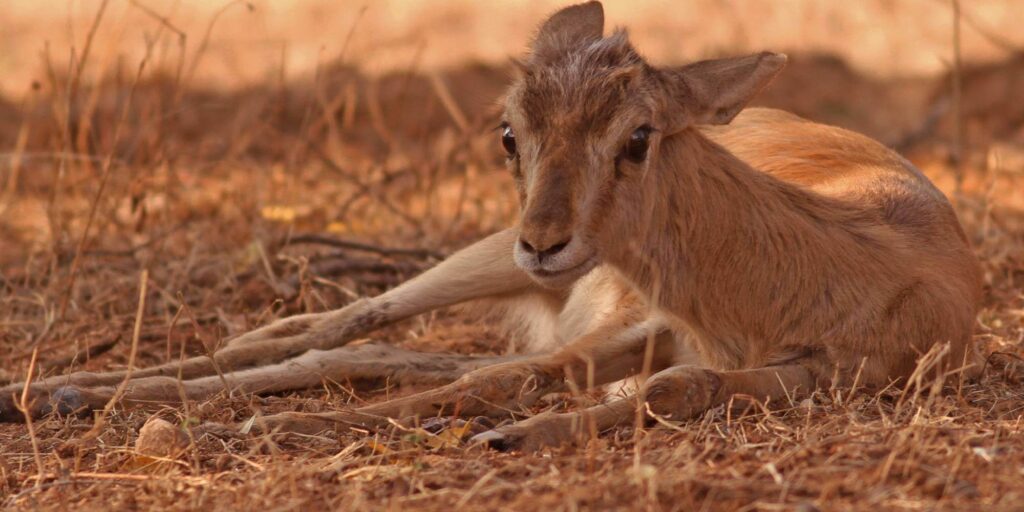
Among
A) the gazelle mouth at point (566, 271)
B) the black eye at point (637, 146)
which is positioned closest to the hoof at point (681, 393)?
the gazelle mouth at point (566, 271)

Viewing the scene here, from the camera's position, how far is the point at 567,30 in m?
4.77

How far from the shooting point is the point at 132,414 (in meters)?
4.64

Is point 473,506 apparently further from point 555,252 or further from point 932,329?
point 932,329

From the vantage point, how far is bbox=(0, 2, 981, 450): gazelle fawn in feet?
13.9

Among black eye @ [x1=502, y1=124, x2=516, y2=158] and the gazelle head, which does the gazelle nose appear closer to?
the gazelle head

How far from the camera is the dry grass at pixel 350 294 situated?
342cm

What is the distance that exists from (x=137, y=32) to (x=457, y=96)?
2.90 meters

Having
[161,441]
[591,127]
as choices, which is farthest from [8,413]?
[591,127]

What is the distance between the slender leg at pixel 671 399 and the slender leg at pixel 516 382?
0.51 feet

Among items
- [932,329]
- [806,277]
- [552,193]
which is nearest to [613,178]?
[552,193]

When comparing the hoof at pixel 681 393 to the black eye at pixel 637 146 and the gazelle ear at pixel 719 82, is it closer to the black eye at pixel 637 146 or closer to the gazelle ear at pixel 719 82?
the black eye at pixel 637 146

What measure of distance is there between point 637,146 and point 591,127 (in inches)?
6.8

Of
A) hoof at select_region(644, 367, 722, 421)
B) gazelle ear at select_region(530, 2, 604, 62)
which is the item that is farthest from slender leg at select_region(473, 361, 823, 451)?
gazelle ear at select_region(530, 2, 604, 62)

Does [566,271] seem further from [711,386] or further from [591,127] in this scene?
[711,386]
